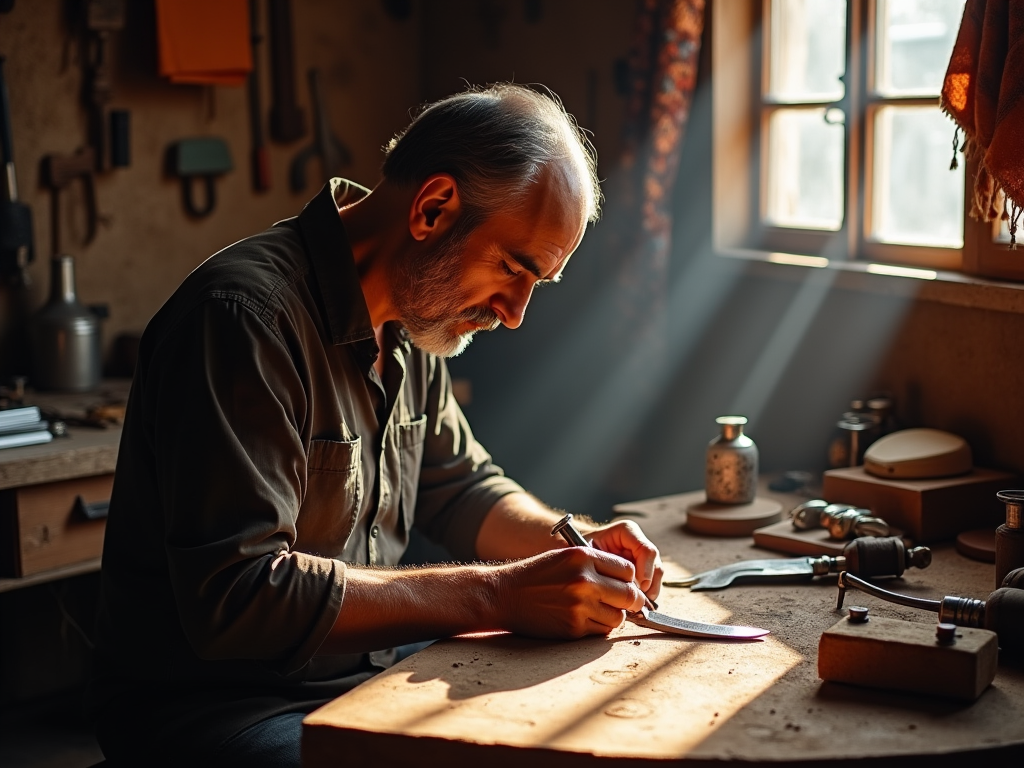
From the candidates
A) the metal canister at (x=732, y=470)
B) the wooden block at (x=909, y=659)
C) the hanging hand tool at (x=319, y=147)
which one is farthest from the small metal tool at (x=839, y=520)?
the hanging hand tool at (x=319, y=147)

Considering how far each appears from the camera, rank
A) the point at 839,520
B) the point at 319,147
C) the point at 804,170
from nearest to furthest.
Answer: the point at 839,520
the point at 804,170
the point at 319,147

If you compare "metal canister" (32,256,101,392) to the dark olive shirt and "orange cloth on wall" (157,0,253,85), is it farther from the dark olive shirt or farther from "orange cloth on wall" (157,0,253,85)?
the dark olive shirt

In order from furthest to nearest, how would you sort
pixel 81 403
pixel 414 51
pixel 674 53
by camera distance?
pixel 414 51
pixel 81 403
pixel 674 53

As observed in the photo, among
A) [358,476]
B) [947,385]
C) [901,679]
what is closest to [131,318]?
[358,476]

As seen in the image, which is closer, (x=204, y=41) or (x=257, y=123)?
(x=204, y=41)

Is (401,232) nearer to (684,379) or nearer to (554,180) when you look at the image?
(554,180)

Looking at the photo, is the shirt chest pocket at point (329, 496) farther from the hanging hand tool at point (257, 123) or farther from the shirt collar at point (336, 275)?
the hanging hand tool at point (257, 123)

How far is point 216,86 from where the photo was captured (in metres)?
3.79

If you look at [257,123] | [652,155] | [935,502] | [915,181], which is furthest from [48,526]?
[915,181]

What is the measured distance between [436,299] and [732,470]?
0.76m

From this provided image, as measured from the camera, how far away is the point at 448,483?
2291 millimetres

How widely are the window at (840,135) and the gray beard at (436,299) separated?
3.88 feet

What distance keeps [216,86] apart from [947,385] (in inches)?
102

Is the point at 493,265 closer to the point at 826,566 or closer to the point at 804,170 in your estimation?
the point at 826,566
